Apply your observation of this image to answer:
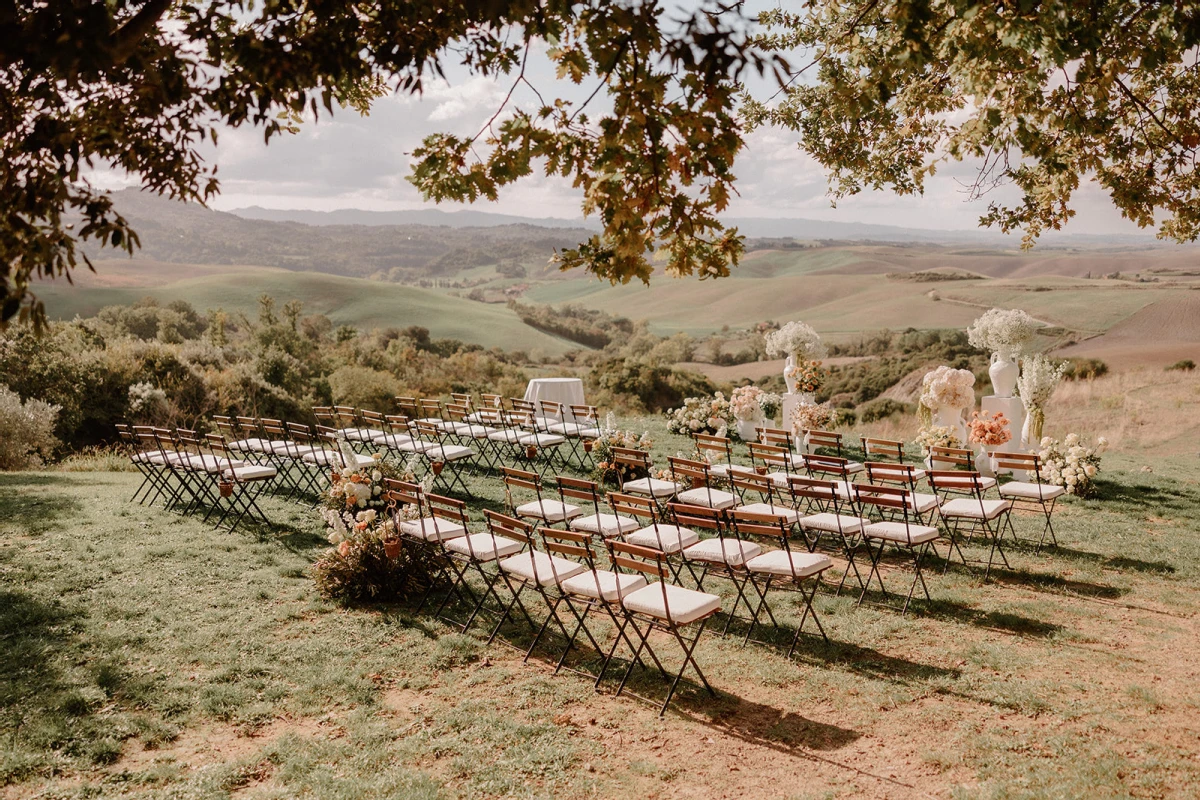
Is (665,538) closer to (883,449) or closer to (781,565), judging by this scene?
(781,565)

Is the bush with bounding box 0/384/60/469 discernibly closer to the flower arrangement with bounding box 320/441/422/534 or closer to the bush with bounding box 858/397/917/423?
the flower arrangement with bounding box 320/441/422/534

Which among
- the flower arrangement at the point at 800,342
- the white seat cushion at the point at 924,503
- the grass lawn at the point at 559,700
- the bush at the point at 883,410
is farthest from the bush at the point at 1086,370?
the grass lawn at the point at 559,700

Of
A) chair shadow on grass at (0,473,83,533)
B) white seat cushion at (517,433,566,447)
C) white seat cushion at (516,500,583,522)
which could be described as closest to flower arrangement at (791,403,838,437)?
white seat cushion at (517,433,566,447)

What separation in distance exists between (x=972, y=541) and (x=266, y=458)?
8462 mm

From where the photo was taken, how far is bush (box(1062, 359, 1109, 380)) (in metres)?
24.8

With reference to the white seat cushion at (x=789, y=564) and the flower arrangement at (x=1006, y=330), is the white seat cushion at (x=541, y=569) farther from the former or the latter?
the flower arrangement at (x=1006, y=330)

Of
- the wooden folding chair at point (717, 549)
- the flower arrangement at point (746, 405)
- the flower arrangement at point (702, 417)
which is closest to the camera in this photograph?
the wooden folding chair at point (717, 549)

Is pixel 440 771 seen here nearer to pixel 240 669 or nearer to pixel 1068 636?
pixel 240 669

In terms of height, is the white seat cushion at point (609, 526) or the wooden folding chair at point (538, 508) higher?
the wooden folding chair at point (538, 508)

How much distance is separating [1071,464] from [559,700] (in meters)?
7.59

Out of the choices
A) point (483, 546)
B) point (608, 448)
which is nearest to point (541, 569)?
point (483, 546)

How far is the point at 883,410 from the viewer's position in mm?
26484

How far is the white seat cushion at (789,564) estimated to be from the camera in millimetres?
5043

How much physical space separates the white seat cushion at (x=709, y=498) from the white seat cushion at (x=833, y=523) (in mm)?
816
